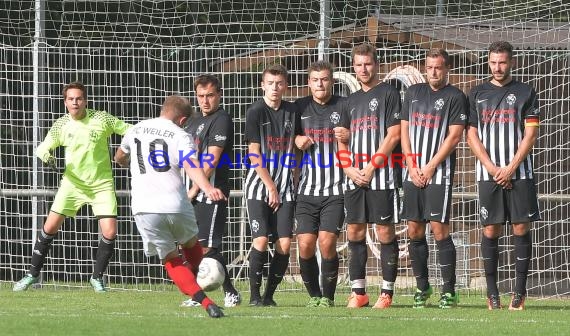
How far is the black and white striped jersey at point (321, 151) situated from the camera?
11117 millimetres

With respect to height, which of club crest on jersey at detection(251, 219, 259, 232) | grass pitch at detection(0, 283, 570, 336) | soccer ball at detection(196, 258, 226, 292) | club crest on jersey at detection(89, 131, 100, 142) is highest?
club crest on jersey at detection(89, 131, 100, 142)

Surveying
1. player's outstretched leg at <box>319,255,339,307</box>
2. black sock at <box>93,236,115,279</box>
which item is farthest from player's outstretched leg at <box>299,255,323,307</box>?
black sock at <box>93,236,115,279</box>

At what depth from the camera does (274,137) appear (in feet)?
36.7

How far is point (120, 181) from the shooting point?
1559 centimetres

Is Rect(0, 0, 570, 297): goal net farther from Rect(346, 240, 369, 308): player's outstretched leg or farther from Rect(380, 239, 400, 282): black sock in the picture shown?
Rect(346, 240, 369, 308): player's outstretched leg

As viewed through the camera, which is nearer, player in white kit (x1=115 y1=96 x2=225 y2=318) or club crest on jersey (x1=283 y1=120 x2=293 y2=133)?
player in white kit (x1=115 y1=96 x2=225 y2=318)

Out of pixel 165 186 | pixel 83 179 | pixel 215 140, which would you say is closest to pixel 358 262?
pixel 215 140

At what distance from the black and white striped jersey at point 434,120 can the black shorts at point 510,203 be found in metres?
0.38

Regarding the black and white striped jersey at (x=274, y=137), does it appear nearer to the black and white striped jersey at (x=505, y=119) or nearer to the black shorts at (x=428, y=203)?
the black shorts at (x=428, y=203)

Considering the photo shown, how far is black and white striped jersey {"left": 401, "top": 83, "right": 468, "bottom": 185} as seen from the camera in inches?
431

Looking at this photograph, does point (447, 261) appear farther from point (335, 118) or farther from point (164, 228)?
point (164, 228)

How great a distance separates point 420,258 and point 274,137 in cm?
173

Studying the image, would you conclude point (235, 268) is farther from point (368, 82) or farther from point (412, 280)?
point (368, 82)

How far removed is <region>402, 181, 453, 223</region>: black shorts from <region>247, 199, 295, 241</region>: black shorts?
105cm
